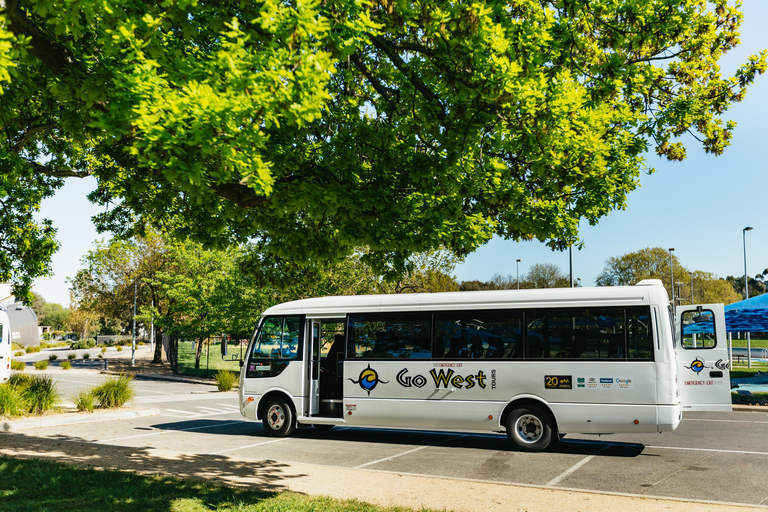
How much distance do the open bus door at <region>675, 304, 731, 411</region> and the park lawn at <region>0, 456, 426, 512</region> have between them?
303 inches

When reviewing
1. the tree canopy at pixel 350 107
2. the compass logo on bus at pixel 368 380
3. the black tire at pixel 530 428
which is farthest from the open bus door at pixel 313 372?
the black tire at pixel 530 428

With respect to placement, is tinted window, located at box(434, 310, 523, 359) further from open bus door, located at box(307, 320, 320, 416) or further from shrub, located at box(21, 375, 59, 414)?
shrub, located at box(21, 375, 59, 414)

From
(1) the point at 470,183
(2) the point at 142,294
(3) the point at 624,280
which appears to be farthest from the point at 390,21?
(3) the point at 624,280

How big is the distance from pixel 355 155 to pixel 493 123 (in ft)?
8.15

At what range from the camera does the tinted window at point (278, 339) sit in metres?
13.9

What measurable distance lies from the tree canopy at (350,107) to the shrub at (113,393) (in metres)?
6.21

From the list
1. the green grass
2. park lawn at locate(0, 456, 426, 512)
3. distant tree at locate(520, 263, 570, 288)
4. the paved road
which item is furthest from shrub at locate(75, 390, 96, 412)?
distant tree at locate(520, 263, 570, 288)

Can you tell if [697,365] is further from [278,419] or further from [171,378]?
[171,378]

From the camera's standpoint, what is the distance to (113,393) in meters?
16.6

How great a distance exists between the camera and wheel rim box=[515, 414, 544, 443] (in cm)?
1155

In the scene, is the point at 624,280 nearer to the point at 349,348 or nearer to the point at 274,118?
the point at 349,348

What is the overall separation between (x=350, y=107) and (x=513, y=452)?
7.17m

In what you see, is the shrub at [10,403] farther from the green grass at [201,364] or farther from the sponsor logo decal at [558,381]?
the green grass at [201,364]

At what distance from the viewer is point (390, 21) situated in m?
7.78
